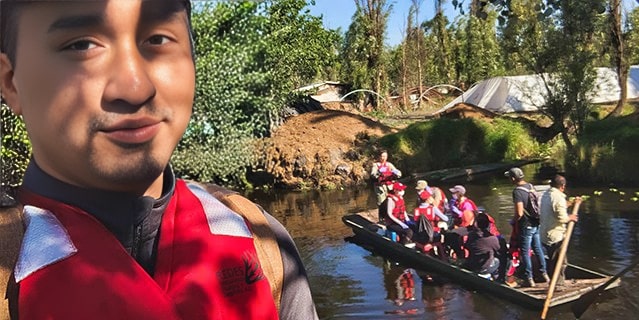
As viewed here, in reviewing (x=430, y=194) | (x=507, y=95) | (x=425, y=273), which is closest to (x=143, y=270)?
(x=430, y=194)

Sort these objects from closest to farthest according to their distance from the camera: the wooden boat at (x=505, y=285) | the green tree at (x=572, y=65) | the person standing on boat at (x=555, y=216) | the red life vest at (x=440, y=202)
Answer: the person standing on boat at (x=555, y=216) → the wooden boat at (x=505, y=285) → the red life vest at (x=440, y=202) → the green tree at (x=572, y=65)

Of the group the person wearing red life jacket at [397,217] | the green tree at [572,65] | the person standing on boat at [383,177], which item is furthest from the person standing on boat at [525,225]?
the green tree at [572,65]

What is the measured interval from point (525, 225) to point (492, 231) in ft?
2.53

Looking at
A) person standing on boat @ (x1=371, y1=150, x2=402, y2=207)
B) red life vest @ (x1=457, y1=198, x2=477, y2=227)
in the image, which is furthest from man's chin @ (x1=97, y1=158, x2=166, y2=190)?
person standing on boat @ (x1=371, y1=150, x2=402, y2=207)

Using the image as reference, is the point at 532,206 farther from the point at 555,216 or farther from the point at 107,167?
the point at 107,167

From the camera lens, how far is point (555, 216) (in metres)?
8.09

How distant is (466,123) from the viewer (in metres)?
22.8

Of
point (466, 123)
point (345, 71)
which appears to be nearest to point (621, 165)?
point (466, 123)

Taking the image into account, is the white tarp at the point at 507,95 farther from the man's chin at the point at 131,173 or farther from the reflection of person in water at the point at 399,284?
the man's chin at the point at 131,173

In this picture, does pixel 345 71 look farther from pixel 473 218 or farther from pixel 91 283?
pixel 91 283

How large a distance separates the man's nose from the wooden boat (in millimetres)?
8109

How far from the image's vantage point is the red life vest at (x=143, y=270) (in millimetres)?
796

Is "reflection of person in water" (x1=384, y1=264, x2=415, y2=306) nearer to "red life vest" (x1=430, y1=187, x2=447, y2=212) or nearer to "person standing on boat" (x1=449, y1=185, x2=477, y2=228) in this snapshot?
"red life vest" (x1=430, y1=187, x2=447, y2=212)

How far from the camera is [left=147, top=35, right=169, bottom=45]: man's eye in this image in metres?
0.88
